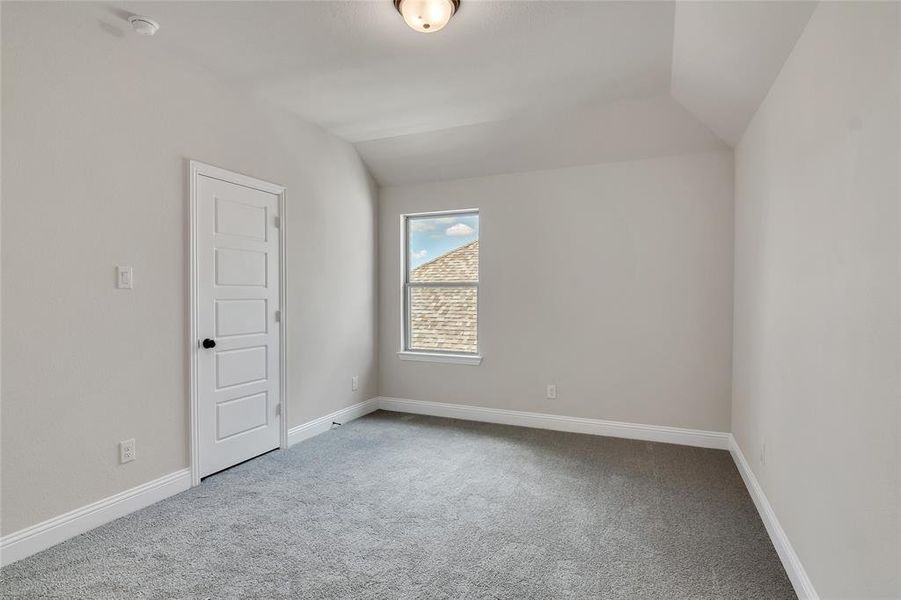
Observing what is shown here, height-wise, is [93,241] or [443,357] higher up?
[93,241]

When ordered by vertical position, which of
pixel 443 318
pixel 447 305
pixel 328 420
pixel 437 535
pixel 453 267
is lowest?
pixel 437 535

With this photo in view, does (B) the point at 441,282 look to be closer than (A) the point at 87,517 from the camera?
No

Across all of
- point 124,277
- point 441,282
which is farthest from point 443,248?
point 124,277

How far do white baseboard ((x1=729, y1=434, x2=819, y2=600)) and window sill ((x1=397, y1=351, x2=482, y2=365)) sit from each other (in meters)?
2.31

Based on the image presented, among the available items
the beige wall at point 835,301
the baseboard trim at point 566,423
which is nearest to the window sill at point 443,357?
the baseboard trim at point 566,423

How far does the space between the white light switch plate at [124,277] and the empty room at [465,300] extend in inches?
0.7

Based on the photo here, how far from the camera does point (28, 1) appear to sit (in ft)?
7.25

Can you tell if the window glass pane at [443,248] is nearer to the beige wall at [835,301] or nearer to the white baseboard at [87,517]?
the beige wall at [835,301]

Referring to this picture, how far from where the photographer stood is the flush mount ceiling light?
2473mm

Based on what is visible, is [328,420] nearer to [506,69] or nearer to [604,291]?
[604,291]

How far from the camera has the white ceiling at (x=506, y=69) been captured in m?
2.39

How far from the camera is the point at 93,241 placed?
251 cm

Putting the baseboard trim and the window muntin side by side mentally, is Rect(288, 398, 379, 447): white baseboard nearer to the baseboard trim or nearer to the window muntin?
the baseboard trim

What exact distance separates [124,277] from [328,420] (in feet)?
7.04
